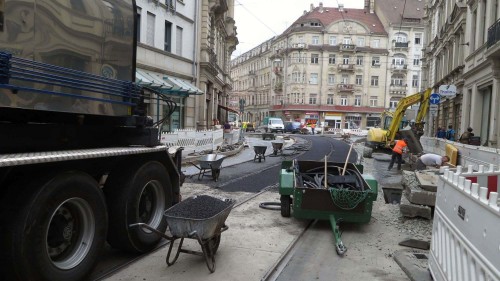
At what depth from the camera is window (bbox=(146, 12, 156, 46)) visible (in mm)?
22078

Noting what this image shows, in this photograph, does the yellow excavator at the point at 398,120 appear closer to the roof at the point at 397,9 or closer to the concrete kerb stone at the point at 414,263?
the concrete kerb stone at the point at 414,263

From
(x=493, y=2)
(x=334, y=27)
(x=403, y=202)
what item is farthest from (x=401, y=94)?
(x=403, y=202)

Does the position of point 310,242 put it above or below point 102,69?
below

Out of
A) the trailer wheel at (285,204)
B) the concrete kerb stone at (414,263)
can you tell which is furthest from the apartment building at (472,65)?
the concrete kerb stone at (414,263)

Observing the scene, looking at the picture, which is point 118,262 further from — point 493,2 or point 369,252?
point 493,2

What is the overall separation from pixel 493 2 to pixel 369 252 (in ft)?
61.9

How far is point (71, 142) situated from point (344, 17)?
241 ft

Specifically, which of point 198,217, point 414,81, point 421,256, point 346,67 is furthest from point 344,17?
point 198,217

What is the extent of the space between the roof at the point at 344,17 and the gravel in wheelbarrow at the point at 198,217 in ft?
232

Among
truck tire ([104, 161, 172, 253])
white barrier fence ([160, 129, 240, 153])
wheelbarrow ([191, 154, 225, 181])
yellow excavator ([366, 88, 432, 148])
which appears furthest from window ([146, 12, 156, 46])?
truck tire ([104, 161, 172, 253])

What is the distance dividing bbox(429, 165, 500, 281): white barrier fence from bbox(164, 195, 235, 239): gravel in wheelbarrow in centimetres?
234

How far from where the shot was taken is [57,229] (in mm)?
4027

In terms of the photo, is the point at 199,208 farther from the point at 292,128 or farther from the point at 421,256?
the point at 292,128

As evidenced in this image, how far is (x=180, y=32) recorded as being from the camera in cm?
2541
